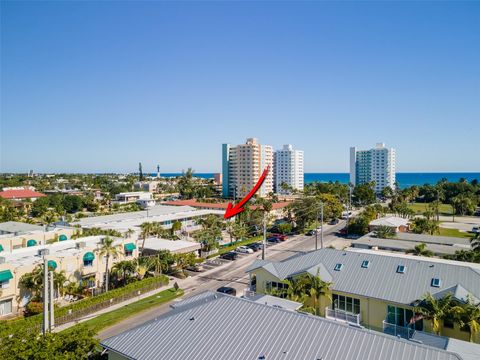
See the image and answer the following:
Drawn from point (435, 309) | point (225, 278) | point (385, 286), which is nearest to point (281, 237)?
point (225, 278)

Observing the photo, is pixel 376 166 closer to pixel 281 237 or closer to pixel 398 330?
pixel 281 237

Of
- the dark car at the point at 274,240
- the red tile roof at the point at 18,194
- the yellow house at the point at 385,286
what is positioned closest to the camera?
the yellow house at the point at 385,286

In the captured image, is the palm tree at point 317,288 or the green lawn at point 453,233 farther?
the green lawn at point 453,233

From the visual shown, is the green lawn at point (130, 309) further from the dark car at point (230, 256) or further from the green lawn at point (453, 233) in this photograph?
the green lawn at point (453, 233)

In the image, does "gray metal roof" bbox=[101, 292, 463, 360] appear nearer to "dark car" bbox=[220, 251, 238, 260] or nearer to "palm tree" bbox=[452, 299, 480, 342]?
"palm tree" bbox=[452, 299, 480, 342]

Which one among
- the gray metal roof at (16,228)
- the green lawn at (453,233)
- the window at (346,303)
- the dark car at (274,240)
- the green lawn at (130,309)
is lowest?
the green lawn at (130,309)

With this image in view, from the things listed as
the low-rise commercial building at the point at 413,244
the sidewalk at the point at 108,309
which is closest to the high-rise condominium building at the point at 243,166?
the low-rise commercial building at the point at 413,244
